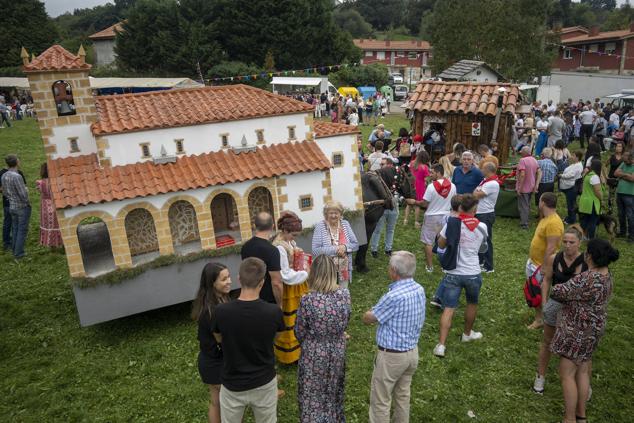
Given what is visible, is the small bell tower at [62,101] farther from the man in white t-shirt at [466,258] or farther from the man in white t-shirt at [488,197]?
the man in white t-shirt at [488,197]

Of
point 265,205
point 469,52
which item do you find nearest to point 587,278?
point 265,205

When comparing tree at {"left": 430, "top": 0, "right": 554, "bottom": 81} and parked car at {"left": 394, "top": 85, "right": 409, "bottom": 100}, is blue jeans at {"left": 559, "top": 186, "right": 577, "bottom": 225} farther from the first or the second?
parked car at {"left": 394, "top": 85, "right": 409, "bottom": 100}

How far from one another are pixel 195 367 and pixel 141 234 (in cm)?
246

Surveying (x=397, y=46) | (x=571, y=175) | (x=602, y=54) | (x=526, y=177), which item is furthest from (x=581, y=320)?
(x=397, y=46)

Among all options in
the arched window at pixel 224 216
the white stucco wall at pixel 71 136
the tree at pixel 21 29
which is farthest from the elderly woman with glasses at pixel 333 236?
the tree at pixel 21 29

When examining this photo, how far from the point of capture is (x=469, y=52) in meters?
27.5

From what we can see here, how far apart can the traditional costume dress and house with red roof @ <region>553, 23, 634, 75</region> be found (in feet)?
134

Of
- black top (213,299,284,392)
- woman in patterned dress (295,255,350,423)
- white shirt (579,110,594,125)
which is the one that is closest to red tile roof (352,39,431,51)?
white shirt (579,110,594,125)

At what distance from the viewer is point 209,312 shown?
3934mm

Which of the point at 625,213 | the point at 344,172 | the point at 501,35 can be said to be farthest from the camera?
the point at 501,35

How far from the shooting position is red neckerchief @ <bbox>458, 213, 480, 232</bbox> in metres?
5.47

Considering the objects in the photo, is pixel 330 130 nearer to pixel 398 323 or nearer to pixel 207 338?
pixel 398 323

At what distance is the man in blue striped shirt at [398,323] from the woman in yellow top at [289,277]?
4.57 feet

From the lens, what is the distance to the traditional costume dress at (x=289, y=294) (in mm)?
5352
